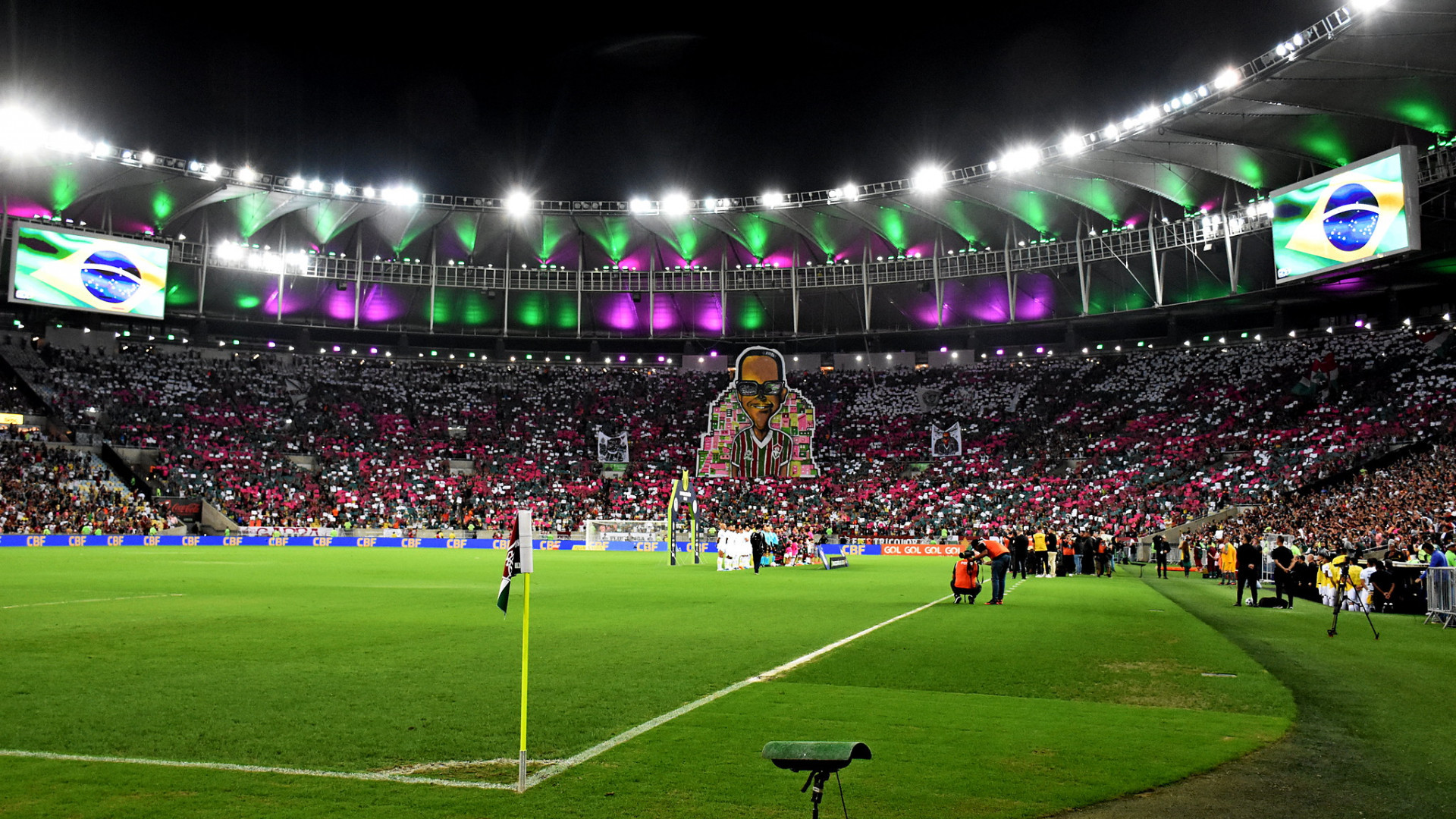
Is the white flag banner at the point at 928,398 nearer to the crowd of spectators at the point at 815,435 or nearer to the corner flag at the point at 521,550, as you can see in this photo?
the crowd of spectators at the point at 815,435

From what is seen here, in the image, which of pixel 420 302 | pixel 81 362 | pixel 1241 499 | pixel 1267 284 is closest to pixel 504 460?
pixel 420 302

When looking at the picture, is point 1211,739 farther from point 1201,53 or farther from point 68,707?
point 1201,53

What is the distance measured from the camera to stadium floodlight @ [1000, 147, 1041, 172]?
4934 cm

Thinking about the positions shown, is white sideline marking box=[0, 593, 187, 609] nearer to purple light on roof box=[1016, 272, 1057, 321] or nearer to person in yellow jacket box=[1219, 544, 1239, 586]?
person in yellow jacket box=[1219, 544, 1239, 586]

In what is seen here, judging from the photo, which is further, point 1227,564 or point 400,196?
point 400,196

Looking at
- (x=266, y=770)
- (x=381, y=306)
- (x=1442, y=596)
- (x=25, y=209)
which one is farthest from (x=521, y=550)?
(x=381, y=306)

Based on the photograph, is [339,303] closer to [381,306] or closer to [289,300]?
[381,306]

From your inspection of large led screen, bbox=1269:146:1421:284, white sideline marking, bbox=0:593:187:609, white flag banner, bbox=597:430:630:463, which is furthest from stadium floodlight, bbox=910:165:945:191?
white sideline marking, bbox=0:593:187:609

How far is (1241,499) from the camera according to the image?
144ft

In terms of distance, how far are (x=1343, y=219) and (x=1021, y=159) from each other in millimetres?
14747

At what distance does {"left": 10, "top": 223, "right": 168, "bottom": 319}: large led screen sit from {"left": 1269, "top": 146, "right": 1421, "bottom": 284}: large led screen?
55.6 meters

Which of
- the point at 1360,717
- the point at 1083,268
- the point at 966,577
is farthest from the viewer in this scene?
the point at 1083,268

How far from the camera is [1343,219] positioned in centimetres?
4034

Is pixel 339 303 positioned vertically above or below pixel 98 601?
above
